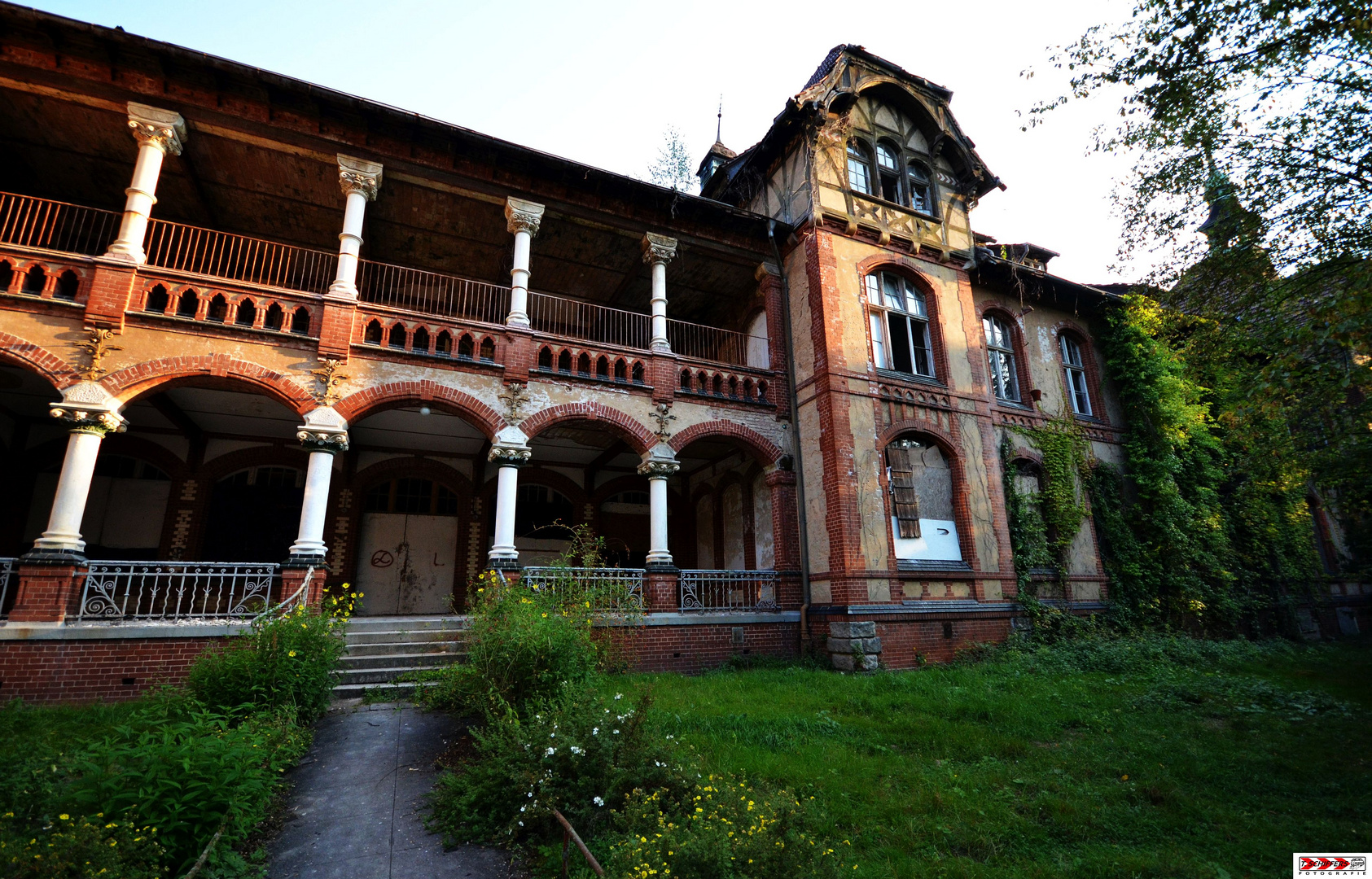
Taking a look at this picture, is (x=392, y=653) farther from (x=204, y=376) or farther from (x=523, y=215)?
(x=523, y=215)

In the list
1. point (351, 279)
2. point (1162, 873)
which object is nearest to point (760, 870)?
point (1162, 873)

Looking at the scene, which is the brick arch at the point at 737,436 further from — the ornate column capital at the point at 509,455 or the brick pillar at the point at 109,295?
the brick pillar at the point at 109,295

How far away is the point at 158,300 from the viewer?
990cm

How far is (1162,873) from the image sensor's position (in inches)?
156

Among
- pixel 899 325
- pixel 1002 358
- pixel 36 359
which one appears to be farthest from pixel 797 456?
pixel 36 359

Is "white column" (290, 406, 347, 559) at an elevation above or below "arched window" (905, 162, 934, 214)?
below

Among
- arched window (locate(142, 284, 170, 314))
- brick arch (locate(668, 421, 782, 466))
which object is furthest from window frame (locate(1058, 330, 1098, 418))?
arched window (locate(142, 284, 170, 314))

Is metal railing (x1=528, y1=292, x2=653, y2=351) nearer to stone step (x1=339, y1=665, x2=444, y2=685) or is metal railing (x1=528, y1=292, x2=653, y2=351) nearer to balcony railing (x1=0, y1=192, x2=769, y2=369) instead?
balcony railing (x1=0, y1=192, x2=769, y2=369)

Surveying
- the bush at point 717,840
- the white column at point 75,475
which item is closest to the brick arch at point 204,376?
the white column at point 75,475

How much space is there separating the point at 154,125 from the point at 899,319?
44.0 feet

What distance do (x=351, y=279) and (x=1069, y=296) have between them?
16.3m

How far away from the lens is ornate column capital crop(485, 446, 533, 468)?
10.3 meters

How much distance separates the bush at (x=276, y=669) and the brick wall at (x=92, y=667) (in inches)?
55.1

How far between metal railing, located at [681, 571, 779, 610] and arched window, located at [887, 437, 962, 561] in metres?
2.56
